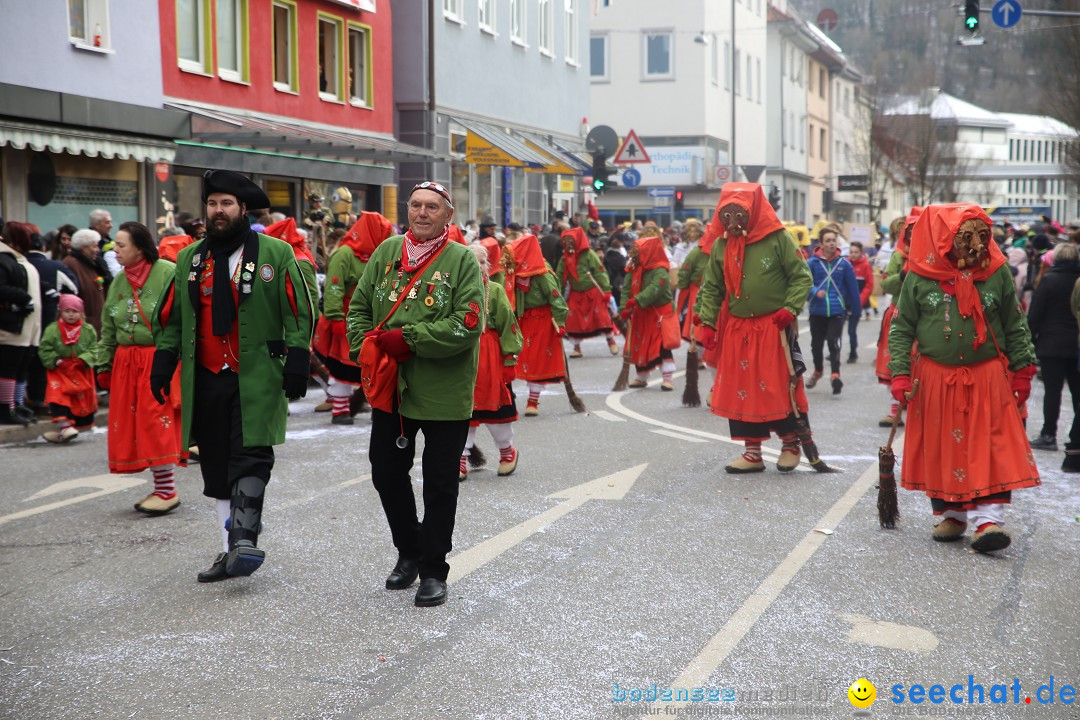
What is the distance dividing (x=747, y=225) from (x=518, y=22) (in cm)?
2453

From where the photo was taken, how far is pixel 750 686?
4.68m

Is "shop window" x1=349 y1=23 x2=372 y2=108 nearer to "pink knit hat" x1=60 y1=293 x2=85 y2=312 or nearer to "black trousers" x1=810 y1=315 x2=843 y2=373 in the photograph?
"black trousers" x1=810 y1=315 x2=843 y2=373

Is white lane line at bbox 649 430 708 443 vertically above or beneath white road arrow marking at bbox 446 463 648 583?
beneath

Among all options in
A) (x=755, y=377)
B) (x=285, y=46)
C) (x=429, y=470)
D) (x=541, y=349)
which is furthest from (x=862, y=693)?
(x=285, y=46)

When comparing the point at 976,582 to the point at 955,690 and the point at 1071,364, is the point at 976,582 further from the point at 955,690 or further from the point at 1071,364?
the point at 1071,364

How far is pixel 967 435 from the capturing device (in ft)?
22.5

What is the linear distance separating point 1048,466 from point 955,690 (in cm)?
554

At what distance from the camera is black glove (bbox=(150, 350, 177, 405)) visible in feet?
19.3

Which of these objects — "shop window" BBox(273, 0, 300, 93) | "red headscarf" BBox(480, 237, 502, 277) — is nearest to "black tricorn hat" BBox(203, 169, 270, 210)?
"red headscarf" BBox(480, 237, 502, 277)

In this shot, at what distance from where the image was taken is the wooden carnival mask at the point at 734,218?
8891 mm

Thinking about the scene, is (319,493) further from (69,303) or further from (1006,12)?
(1006,12)

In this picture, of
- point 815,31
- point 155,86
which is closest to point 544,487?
point 155,86

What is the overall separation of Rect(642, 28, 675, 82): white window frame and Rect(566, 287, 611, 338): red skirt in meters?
34.0

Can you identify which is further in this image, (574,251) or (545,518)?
(574,251)
